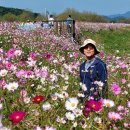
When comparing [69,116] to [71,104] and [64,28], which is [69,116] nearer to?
[71,104]

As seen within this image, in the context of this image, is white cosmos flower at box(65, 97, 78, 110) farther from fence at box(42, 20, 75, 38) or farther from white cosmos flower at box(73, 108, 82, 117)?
fence at box(42, 20, 75, 38)

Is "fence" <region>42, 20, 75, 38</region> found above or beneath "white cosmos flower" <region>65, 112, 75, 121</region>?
beneath

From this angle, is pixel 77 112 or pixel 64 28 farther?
pixel 64 28

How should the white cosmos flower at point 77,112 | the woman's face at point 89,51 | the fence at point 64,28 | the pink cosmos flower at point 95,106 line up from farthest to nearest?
the fence at point 64,28, the woman's face at point 89,51, the white cosmos flower at point 77,112, the pink cosmos flower at point 95,106

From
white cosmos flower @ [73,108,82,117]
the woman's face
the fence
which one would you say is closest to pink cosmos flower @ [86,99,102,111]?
white cosmos flower @ [73,108,82,117]

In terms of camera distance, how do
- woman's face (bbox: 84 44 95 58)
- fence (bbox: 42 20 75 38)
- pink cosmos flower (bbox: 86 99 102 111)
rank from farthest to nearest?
fence (bbox: 42 20 75 38), woman's face (bbox: 84 44 95 58), pink cosmos flower (bbox: 86 99 102 111)

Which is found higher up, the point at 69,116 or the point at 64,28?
the point at 69,116

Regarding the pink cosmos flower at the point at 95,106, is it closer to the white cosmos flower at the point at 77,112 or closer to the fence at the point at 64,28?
the white cosmos flower at the point at 77,112

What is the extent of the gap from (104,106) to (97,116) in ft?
0.32

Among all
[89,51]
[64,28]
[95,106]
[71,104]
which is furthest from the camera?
[64,28]

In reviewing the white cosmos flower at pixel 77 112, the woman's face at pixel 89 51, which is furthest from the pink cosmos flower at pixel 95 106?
the woman's face at pixel 89 51

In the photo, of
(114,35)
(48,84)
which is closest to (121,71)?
(48,84)

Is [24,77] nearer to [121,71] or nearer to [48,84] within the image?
[48,84]

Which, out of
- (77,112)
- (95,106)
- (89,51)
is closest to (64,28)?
(89,51)
